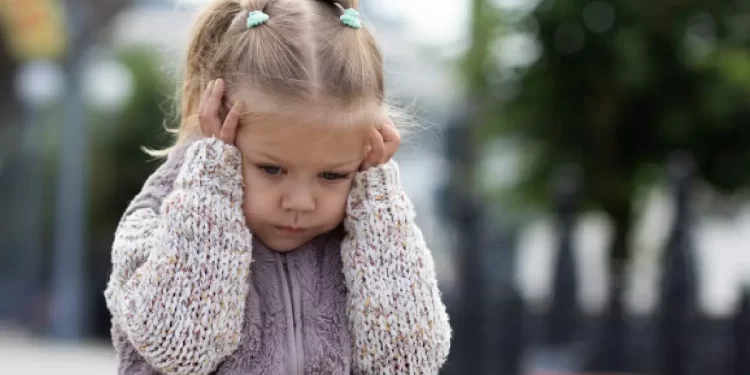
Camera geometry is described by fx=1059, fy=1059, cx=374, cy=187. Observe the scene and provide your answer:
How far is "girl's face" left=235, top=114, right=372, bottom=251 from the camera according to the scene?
73.5 inches

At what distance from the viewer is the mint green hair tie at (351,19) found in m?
1.96

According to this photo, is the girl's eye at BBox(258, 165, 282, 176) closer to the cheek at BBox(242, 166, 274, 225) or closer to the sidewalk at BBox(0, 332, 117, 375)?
the cheek at BBox(242, 166, 274, 225)

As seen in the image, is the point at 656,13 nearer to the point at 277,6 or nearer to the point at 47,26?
the point at 47,26

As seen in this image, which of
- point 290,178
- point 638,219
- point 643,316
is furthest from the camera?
point 638,219

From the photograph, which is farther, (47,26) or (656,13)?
(47,26)

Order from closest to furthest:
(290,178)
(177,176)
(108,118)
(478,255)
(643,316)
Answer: (290,178)
(177,176)
(643,316)
(478,255)
(108,118)

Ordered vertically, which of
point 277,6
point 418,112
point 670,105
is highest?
point 670,105

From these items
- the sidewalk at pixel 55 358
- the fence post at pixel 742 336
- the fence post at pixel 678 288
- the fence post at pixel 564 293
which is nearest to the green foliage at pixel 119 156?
the sidewalk at pixel 55 358

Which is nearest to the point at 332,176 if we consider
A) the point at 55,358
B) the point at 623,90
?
the point at 55,358

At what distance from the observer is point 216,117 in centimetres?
195

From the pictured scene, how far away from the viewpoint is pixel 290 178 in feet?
6.21

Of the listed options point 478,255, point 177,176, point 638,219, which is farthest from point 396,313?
point 638,219

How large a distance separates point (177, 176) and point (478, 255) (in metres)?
7.24

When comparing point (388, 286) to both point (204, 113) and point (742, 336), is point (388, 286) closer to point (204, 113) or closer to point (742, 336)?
point (204, 113)
